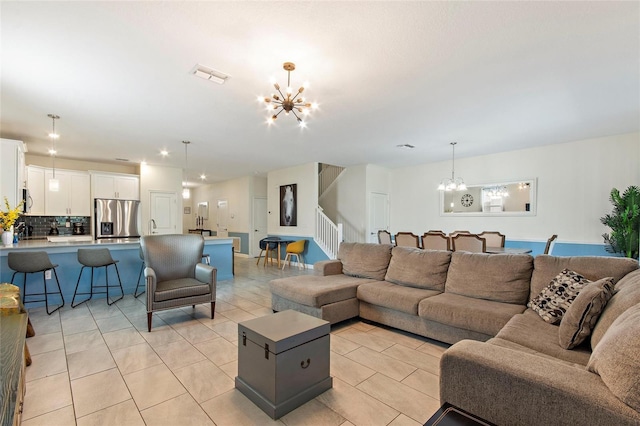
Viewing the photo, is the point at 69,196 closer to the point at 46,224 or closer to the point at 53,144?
the point at 46,224

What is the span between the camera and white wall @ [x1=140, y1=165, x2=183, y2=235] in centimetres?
762

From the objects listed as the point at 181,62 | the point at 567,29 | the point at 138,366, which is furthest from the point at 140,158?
the point at 567,29

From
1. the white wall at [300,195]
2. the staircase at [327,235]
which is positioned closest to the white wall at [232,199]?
the white wall at [300,195]

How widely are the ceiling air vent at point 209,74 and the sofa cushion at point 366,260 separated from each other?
8.68 feet

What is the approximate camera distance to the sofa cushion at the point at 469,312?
2.48 meters

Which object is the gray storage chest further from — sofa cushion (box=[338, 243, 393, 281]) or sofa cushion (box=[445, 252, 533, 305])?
sofa cushion (box=[338, 243, 393, 281])

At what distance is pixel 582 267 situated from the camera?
2496mm

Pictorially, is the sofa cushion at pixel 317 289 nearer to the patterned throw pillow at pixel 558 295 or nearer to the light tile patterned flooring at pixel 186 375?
the light tile patterned flooring at pixel 186 375

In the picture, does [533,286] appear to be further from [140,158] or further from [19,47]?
[140,158]

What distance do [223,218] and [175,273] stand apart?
7.01 metres

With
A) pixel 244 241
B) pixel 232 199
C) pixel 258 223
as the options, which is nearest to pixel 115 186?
pixel 232 199

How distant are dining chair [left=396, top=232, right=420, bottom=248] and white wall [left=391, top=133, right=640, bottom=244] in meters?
2.77

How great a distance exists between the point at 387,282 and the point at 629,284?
84.0 inches

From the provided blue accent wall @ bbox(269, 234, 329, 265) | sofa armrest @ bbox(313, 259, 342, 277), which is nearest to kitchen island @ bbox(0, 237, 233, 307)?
sofa armrest @ bbox(313, 259, 342, 277)
